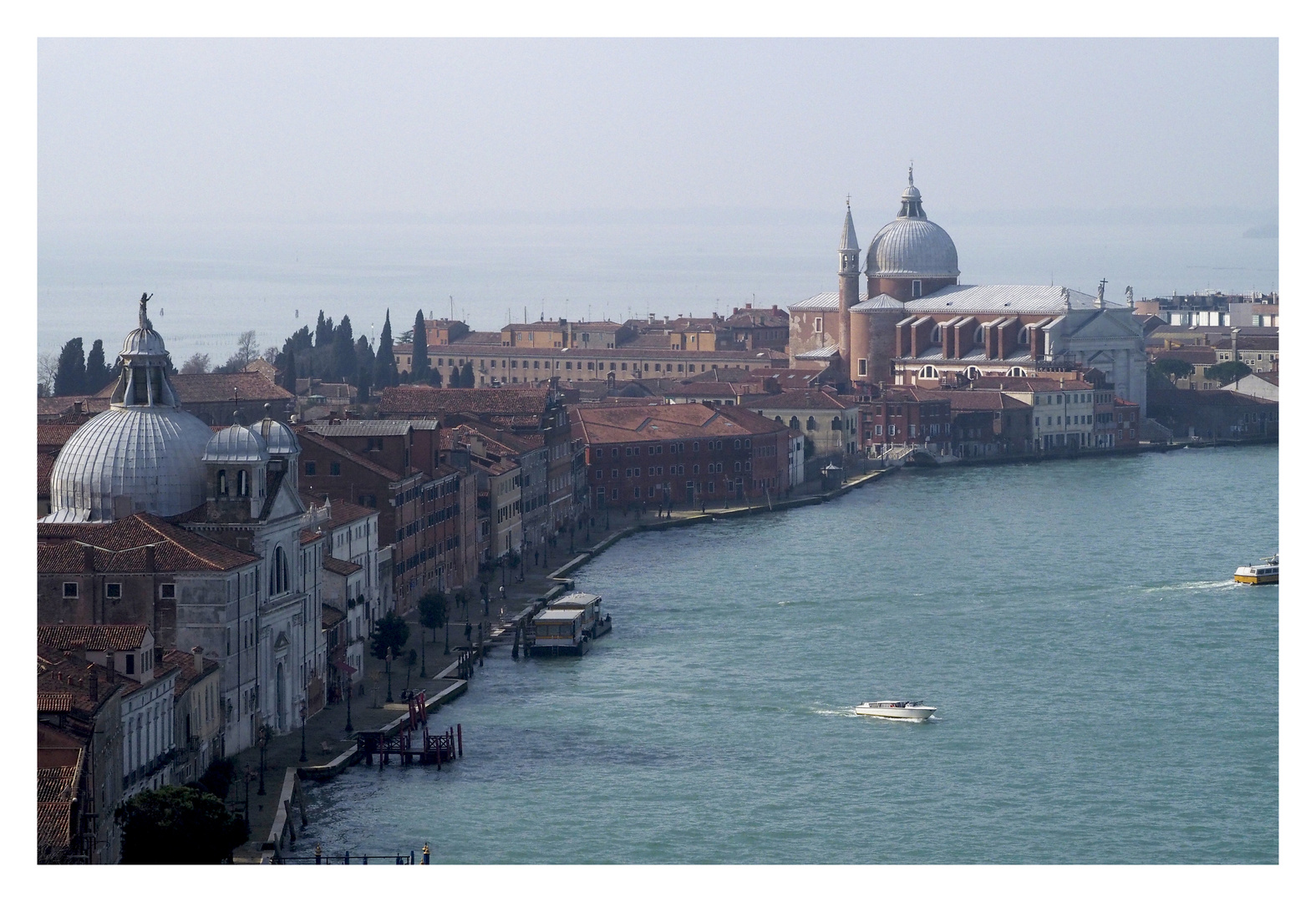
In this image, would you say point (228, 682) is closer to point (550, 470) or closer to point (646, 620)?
point (646, 620)

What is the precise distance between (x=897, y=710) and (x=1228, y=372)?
4010 cm

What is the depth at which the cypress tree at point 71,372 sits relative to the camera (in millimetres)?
39594

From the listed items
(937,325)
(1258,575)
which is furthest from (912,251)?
(1258,575)

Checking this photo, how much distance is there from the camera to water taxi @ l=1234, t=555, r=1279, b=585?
93.6 feet

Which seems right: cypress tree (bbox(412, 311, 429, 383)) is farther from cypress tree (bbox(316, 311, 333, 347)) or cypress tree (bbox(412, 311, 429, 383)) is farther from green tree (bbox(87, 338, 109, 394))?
green tree (bbox(87, 338, 109, 394))

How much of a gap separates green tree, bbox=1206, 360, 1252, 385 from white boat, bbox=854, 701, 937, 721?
1522 inches

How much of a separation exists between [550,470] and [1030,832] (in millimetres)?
16269

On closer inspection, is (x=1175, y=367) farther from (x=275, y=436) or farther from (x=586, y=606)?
(x=275, y=436)

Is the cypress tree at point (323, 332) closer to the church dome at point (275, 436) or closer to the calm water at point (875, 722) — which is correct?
the calm water at point (875, 722)

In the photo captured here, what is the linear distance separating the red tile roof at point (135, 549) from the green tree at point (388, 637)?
3.58 metres

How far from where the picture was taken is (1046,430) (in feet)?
162

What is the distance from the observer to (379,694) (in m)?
20.9

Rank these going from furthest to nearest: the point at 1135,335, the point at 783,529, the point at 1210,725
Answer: the point at 1135,335, the point at 783,529, the point at 1210,725

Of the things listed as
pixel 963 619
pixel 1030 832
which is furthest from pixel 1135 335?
pixel 1030 832
